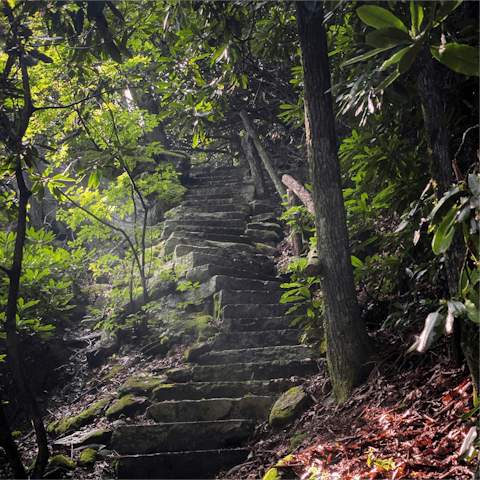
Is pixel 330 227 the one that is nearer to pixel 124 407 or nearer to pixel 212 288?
pixel 124 407

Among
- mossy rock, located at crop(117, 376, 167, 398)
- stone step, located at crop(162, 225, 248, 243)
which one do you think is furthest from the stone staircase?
stone step, located at crop(162, 225, 248, 243)

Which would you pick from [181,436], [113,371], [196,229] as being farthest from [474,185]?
[196,229]

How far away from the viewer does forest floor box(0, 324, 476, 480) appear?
6.05ft

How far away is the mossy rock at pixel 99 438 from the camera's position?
377 centimetres

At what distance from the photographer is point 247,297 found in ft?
19.5

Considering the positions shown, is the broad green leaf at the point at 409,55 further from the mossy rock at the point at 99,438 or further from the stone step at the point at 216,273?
the stone step at the point at 216,273

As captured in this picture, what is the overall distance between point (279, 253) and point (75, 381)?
453 centimetres

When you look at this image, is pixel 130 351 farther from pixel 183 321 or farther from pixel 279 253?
pixel 279 253

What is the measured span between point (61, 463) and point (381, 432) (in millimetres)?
2848

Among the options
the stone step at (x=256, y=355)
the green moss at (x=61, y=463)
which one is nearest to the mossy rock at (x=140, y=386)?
the stone step at (x=256, y=355)

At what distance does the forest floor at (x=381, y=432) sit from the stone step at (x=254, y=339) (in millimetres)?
1151

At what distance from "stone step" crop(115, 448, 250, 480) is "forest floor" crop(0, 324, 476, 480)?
135 millimetres

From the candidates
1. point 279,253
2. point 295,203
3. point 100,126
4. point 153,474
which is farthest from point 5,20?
point 279,253

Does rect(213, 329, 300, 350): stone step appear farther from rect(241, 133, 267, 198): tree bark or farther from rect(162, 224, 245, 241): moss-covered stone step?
rect(241, 133, 267, 198): tree bark
